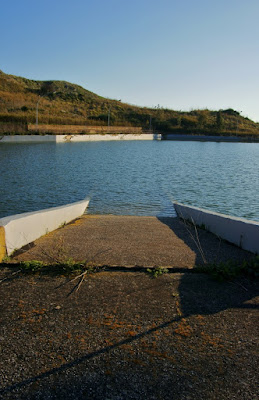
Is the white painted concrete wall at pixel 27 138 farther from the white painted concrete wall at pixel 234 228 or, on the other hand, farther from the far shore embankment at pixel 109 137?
the white painted concrete wall at pixel 234 228

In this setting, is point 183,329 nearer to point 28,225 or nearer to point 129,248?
point 129,248

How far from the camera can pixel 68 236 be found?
5.55m

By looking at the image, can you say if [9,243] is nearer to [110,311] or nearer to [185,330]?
[110,311]

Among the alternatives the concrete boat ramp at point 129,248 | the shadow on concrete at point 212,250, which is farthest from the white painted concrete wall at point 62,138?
the shadow on concrete at point 212,250

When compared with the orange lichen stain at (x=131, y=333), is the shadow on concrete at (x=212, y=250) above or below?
above

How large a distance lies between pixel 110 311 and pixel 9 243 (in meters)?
1.90

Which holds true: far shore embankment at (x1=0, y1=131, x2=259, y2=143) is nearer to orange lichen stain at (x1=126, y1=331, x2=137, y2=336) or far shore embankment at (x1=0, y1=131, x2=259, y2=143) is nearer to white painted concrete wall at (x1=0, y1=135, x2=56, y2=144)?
white painted concrete wall at (x1=0, y1=135, x2=56, y2=144)

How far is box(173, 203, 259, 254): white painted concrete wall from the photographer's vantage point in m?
4.54

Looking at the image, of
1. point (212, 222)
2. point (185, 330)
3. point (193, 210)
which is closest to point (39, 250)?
point (185, 330)

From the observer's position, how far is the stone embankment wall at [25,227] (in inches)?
166

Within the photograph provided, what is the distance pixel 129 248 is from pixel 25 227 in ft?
5.03

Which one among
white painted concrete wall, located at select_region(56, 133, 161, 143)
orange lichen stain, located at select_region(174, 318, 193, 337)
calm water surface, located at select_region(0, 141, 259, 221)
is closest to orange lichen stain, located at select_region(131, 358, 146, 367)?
orange lichen stain, located at select_region(174, 318, 193, 337)

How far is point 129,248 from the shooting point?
487cm

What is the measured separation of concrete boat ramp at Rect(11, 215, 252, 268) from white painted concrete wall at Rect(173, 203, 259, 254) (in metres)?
0.10
